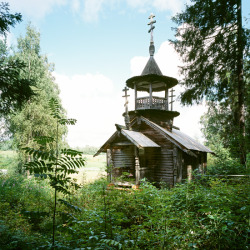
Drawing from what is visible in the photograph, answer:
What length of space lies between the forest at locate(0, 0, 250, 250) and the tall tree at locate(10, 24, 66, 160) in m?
0.09

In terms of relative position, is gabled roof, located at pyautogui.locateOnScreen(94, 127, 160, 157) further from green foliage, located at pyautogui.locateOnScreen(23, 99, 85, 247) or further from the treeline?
green foliage, located at pyautogui.locateOnScreen(23, 99, 85, 247)

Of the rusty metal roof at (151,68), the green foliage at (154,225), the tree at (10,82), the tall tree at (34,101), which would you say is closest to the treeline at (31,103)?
the tall tree at (34,101)

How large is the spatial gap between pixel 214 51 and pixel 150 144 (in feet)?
21.7

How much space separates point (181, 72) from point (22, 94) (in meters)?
9.56

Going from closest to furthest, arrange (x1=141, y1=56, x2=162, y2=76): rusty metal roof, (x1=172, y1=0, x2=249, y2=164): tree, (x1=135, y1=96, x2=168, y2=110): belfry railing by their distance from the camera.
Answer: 1. (x1=172, y1=0, x2=249, y2=164): tree
2. (x1=135, y1=96, x2=168, y2=110): belfry railing
3. (x1=141, y1=56, x2=162, y2=76): rusty metal roof

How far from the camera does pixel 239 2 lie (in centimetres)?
990

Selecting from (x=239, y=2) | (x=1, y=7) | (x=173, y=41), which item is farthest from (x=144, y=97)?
(x=1, y=7)

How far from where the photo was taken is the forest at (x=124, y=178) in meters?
2.62

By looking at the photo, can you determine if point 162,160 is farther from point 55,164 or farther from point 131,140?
point 55,164

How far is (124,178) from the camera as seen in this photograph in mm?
8609

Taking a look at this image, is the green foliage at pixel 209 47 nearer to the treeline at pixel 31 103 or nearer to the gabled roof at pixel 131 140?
the gabled roof at pixel 131 140

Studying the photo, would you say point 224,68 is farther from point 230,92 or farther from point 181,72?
point 181,72

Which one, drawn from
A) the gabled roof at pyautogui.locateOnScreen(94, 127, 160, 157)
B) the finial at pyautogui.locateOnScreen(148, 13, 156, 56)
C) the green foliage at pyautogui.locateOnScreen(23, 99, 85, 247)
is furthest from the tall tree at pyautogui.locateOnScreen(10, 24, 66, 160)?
the green foliage at pyautogui.locateOnScreen(23, 99, 85, 247)

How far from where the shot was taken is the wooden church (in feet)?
37.0
